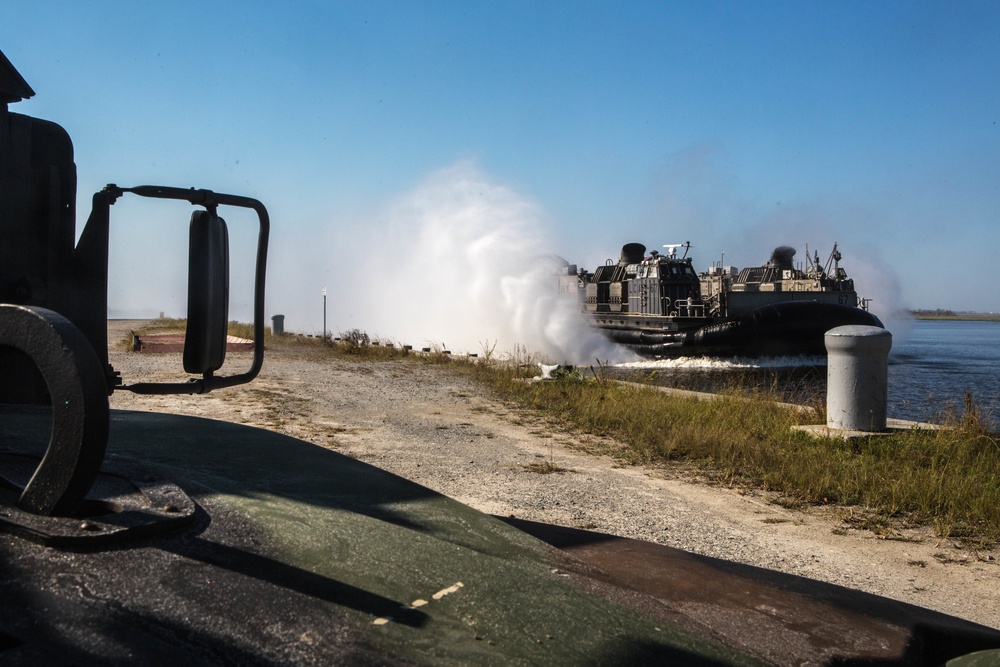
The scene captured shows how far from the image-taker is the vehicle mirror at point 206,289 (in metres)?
1.46

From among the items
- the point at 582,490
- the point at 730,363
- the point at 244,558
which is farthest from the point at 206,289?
the point at 730,363

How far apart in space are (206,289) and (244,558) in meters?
0.50

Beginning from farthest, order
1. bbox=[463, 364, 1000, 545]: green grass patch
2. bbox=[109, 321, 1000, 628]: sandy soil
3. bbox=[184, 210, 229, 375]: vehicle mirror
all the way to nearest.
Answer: bbox=[463, 364, 1000, 545]: green grass patch, bbox=[109, 321, 1000, 628]: sandy soil, bbox=[184, 210, 229, 375]: vehicle mirror

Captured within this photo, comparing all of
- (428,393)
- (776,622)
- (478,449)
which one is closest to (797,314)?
(428,393)

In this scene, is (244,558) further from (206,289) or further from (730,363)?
(730,363)

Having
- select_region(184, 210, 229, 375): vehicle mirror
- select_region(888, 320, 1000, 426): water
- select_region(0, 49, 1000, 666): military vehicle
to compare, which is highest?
select_region(184, 210, 229, 375): vehicle mirror

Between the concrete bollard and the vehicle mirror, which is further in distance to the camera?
the concrete bollard

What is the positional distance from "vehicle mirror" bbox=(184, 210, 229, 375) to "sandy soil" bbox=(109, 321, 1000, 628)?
356 cm

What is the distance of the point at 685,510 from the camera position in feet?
18.0

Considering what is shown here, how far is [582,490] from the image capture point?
595 centimetres

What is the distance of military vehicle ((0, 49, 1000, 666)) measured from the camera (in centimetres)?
109

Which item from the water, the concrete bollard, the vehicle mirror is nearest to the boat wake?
the water

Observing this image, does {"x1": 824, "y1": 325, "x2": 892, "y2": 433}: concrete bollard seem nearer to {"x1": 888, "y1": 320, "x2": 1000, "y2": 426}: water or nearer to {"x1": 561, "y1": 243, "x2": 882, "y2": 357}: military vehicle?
{"x1": 888, "y1": 320, "x2": 1000, "y2": 426}: water

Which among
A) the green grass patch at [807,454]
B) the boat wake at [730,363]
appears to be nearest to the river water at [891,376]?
the boat wake at [730,363]
